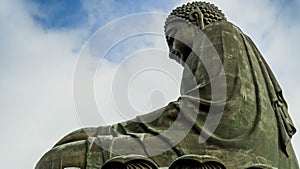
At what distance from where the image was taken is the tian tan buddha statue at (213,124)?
6188mm

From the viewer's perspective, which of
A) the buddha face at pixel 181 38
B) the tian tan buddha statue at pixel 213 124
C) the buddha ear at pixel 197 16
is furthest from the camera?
the buddha ear at pixel 197 16

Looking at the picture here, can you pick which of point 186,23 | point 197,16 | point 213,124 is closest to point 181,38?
point 186,23

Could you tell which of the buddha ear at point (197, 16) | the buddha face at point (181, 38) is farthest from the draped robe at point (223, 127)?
the buddha ear at point (197, 16)

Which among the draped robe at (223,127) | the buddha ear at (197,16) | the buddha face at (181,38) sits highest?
the buddha ear at (197,16)

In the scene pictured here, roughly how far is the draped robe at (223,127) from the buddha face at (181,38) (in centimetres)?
38

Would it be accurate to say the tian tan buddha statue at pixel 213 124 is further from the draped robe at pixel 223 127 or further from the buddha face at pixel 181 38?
the buddha face at pixel 181 38

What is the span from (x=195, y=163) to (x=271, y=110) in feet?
5.99

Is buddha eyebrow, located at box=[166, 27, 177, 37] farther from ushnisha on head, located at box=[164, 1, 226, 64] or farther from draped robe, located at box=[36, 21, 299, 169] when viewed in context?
draped robe, located at box=[36, 21, 299, 169]

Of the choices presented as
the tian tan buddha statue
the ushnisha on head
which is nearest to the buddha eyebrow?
the ushnisha on head

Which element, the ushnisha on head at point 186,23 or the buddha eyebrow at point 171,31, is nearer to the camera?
the ushnisha on head at point 186,23

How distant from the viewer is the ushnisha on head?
7.70 metres

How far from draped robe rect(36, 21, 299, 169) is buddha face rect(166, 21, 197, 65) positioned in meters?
0.38

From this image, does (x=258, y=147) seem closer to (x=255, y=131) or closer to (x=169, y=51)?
(x=255, y=131)

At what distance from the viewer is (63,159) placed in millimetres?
6285
